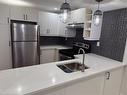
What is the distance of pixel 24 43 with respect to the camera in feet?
9.27

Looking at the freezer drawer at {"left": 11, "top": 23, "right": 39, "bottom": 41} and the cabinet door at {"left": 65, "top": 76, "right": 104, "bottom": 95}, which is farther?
the freezer drawer at {"left": 11, "top": 23, "right": 39, "bottom": 41}

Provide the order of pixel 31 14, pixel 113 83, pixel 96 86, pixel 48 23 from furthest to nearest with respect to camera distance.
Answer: pixel 48 23 < pixel 31 14 < pixel 113 83 < pixel 96 86

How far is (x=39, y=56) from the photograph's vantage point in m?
3.15

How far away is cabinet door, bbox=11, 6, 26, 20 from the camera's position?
110 inches

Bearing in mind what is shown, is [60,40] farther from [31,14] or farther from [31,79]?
[31,79]

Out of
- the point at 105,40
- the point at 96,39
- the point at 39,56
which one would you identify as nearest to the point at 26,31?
the point at 39,56

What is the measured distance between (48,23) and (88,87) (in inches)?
104

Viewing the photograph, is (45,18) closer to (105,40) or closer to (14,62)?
(14,62)

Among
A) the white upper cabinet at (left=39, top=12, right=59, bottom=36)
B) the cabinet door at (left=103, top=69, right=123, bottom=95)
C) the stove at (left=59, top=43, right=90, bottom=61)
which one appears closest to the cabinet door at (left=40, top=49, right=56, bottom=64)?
the stove at (left=59, top=43, right=90, bottom=61)

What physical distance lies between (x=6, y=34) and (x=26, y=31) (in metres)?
0.53

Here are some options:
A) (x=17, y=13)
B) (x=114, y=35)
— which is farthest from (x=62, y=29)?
(x=114, y=35)

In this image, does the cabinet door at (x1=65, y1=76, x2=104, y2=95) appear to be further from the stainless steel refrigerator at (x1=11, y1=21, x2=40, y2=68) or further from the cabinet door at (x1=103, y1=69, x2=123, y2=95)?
the stainless steel refrigerator at (x1=11, y1=21, x2=40, y2=68)

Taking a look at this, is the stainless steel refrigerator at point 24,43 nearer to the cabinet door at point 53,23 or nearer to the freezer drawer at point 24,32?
the freezer drawer at point 24,32

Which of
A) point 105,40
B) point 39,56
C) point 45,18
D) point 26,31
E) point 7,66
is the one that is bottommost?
point 7,66
